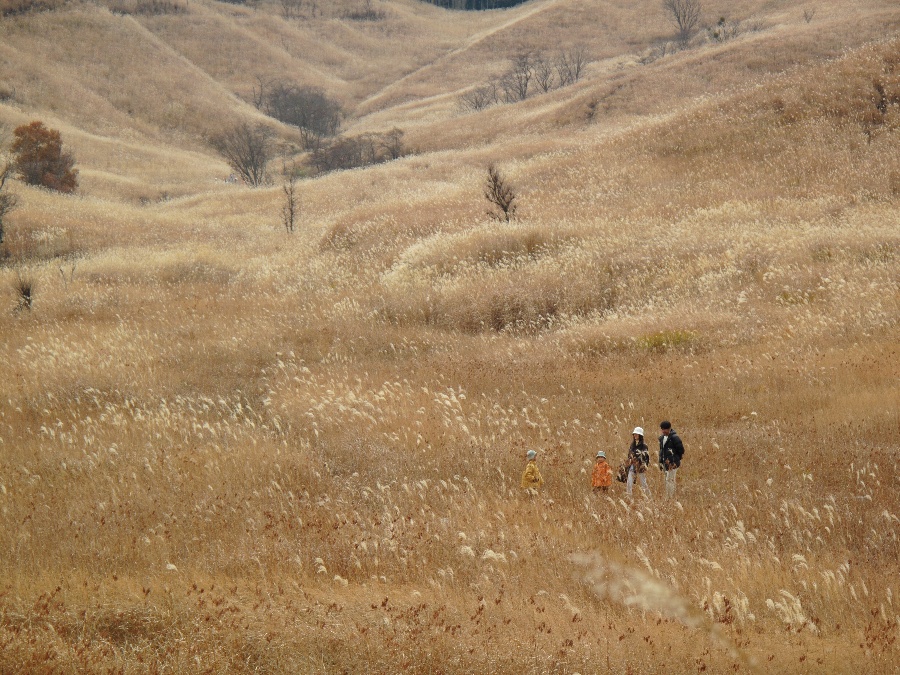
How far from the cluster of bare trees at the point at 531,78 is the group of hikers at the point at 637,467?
74.9m

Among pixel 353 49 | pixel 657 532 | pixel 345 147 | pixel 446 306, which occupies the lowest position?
pixel 657 532

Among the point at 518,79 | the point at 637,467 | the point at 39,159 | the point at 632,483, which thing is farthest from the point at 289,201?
the point at 518,79

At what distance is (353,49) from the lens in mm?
124125

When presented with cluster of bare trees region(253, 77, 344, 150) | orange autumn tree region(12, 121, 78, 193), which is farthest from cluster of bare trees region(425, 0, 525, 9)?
orange autumn tree region(12, 121, 78, 193)

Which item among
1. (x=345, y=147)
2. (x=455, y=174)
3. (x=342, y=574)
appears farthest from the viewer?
(x=345, y=147)

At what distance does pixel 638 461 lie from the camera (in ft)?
25.9

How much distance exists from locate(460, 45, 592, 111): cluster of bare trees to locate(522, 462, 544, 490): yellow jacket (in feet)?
246

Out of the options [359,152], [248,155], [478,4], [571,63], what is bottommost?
[359,152]

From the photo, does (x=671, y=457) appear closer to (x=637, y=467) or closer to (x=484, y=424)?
(x=637, y=467)

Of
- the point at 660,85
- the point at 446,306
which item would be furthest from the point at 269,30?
the point at 446,306

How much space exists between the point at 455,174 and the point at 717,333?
110ft

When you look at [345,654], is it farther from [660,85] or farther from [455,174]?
[660,85]

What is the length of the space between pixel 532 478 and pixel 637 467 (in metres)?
1.18

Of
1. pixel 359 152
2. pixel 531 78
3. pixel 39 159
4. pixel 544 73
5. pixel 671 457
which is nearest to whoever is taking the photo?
pixel 671 457
